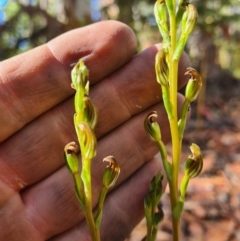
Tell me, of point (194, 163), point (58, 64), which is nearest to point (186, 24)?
point (194, 163)

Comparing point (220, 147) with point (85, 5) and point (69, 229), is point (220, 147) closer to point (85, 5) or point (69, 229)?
point (69, 229)

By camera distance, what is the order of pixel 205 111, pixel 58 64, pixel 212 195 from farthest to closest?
pixel 205 111, pixel 212 195, pixel 58 64

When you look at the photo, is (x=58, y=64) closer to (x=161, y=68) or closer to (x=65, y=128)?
(x=65, y=128)

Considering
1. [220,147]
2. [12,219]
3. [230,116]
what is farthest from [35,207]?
[230,116]

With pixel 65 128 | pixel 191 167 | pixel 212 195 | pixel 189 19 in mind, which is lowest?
pixel 212 195

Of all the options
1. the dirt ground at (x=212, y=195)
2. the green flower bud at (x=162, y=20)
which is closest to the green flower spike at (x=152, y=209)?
the green flower bud at (x=162, y=20)

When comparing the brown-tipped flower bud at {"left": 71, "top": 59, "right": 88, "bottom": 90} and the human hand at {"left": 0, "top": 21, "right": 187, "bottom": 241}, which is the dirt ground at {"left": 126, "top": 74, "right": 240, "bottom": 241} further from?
the brown-tipped flower bud at {"left": 71, "top": 59, "right": 88, "bottom": 90}

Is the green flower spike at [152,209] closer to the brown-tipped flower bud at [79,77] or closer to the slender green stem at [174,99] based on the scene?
the slender green stem at [174,99]
